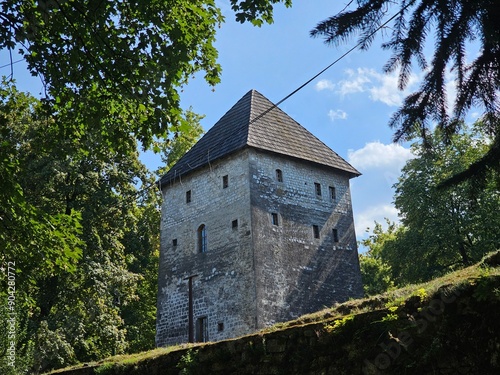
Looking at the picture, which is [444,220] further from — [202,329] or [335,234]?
[202,329]

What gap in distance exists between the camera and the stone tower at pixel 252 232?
22.7m

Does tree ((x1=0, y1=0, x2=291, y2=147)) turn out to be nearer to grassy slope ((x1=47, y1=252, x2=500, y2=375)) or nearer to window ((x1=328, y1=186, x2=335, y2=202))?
grassy slope ((x1=47, y1=252, x2=500, y2=375))

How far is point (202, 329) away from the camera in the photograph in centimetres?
2355

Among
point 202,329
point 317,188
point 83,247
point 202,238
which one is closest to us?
point 83,247

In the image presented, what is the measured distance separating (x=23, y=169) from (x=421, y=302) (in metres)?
7.78

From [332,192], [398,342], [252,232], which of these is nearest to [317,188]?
[332,192]

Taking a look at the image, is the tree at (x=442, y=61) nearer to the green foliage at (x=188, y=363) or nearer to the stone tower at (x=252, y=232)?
the green foliage at (x=188, y=363)

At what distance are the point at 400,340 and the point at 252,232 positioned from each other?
54.3 ft

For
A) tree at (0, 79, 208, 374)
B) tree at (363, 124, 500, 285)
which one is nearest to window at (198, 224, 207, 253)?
tree at (0, 79, 208, 374)

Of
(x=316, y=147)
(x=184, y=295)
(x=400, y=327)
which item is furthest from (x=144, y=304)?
(x=400, y=327)

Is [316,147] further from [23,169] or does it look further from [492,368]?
[492,368]

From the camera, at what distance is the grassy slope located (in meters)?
5.89

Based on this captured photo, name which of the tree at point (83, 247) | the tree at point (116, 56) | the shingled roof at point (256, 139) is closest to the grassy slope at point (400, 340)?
the tree at point (116, 56)

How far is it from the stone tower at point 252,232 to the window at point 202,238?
47 millimetres
